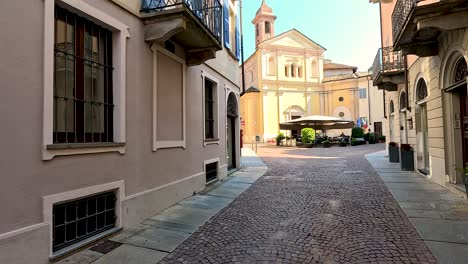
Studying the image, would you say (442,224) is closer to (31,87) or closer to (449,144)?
(449,144)

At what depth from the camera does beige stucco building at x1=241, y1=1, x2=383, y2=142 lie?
1492 inches

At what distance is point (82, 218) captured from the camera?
13.4 ft

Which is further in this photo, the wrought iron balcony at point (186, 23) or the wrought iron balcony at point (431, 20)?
the wrought iron balcony at point (431, 20)

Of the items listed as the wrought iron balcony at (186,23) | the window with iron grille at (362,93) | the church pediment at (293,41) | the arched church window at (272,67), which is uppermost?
the church pediment at (293,41)

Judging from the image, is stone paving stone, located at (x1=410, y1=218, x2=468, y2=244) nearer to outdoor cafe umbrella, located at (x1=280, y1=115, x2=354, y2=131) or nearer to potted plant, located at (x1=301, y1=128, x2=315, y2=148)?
outdoor cafe umbrella, located at (x1=280, y1=115, x2=354, y2=131)

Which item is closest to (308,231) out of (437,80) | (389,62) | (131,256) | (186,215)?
(186,215)

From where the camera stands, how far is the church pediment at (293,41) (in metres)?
38.2

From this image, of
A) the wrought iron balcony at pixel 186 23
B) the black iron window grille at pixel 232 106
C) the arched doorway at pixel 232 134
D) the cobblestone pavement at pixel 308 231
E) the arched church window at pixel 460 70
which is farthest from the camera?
the arched doorway at pixel 232 134

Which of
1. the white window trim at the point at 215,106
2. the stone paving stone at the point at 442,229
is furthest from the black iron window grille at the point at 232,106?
the stone paving stone at the point at 442,229

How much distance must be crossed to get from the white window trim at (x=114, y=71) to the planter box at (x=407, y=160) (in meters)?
10.1

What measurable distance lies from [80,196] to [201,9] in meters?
4.60

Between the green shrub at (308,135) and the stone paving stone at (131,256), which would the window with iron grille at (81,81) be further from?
the green shrub at (308,135)

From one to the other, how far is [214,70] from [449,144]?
649cm

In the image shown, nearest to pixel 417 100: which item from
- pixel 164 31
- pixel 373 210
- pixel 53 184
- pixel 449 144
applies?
pixel 449 144
